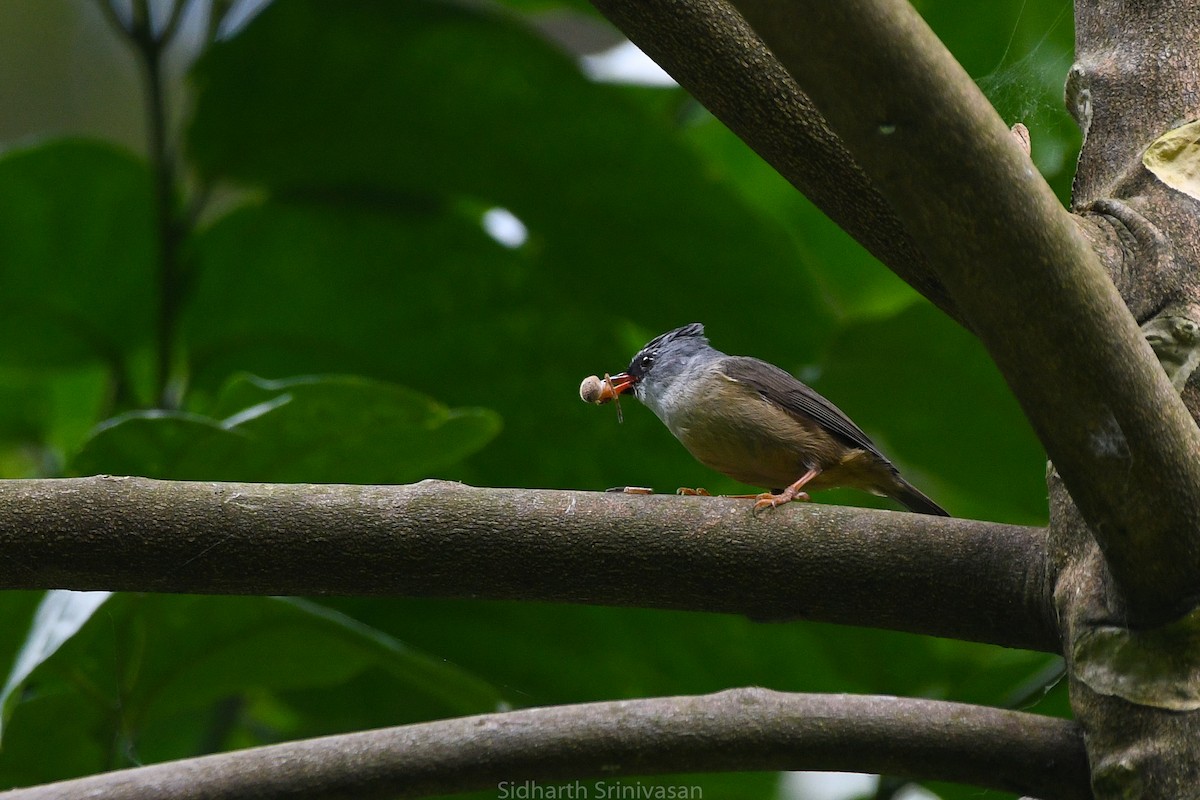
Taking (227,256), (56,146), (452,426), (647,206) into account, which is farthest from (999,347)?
(56,146)

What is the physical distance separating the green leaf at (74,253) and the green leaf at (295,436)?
1.87ft

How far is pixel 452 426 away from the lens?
1852 mm

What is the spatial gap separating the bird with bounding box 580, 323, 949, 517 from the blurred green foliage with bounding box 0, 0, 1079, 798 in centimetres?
18

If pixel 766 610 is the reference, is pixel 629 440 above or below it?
above

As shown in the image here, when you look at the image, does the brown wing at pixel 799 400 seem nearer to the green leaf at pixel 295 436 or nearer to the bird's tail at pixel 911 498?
the bird's tail at pixel 911 498

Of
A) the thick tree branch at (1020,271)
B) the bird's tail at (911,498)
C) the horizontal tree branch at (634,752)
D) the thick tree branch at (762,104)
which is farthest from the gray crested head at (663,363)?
the thick tree branch at (1020,271)

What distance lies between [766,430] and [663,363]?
30 cm

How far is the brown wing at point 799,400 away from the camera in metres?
2.13

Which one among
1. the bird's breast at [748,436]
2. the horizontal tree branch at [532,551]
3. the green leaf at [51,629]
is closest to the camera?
the horizontal tree branch at [532,551]

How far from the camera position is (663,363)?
233 centimetres

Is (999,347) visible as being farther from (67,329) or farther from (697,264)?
(67,329)

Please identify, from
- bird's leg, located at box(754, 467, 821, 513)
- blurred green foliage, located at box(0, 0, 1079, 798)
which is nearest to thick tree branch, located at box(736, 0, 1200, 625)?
bird's leg, located at box(754, 467, 821, 513)

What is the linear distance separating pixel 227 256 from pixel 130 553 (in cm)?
135

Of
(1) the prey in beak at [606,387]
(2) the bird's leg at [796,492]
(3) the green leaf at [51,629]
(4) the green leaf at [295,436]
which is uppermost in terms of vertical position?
(1) the prey in beak at [606,387]
